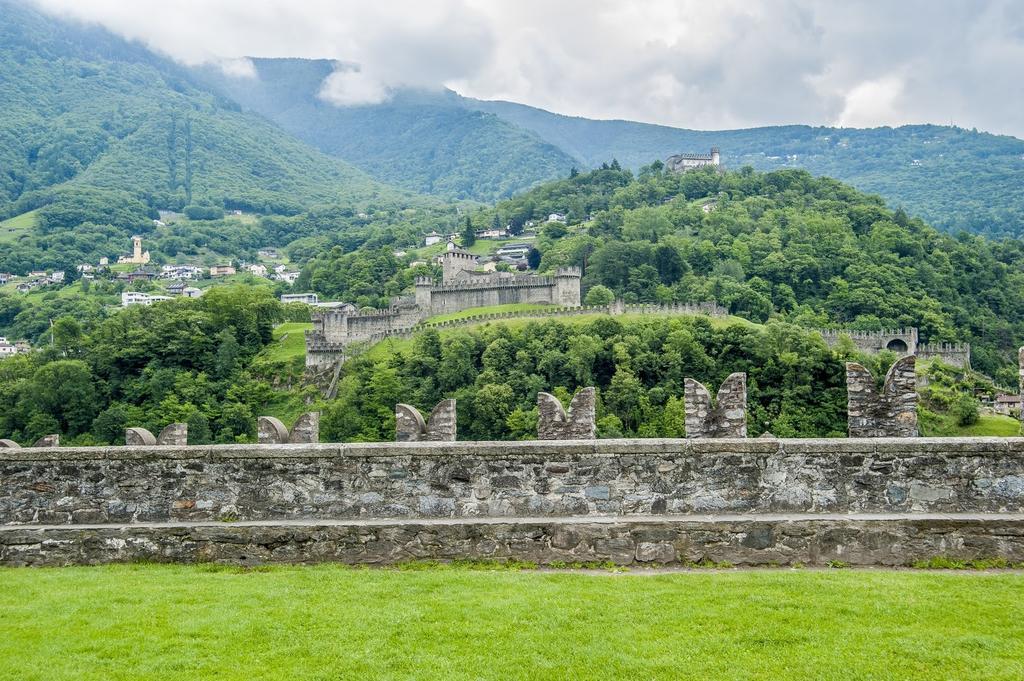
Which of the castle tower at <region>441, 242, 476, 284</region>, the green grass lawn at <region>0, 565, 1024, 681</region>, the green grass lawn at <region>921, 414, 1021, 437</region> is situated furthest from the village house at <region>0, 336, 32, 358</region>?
the green grass lawn at <region>0, 565, 1024, 681</region>

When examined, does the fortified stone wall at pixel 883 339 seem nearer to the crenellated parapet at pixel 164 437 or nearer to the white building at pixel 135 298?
the crenellated parapet at pixel 164 437

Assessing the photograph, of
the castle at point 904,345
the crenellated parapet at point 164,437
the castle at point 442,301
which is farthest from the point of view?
the castle at point 442,301

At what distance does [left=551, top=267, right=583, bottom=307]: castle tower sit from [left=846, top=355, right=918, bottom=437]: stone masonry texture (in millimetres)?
109755

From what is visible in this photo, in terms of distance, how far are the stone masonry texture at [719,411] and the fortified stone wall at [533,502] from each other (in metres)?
0.76

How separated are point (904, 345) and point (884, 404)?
107 metres

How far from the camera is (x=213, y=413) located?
3546 inches

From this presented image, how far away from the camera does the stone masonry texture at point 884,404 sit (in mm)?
11070

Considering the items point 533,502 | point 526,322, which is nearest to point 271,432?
point 533,502

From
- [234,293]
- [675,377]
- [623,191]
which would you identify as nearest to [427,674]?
[675,377]

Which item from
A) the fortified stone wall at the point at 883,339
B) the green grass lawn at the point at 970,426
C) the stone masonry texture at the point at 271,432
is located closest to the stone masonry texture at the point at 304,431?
the stone masonry texture at the point at 271,432

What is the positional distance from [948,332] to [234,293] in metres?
80.5

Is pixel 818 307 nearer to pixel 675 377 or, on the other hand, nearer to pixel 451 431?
pixel 675 377

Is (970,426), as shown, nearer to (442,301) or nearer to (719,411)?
(442,301)

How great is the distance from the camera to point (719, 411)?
11.3 meters
